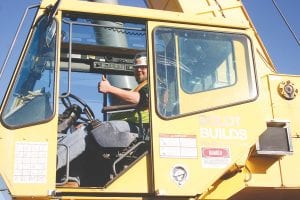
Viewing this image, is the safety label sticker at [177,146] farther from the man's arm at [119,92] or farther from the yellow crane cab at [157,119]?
the man's arm at [119,92]

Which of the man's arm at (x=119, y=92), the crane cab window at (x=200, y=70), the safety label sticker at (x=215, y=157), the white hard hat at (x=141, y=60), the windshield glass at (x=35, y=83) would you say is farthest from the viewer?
the white hard hat at (x=141, y=60)

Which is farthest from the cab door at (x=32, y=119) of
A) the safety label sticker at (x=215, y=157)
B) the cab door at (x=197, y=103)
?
the safety label sticker at (x=215, y=157)

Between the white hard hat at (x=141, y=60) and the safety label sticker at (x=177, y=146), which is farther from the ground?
the white hard hat at (x=141, y=60)

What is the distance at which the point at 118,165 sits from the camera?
13.1 ft

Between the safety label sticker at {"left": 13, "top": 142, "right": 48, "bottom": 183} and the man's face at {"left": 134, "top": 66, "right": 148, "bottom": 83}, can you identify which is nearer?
the safety label sticker at {"left": 13, "top": 142, "right": 48, "bottom": 183}

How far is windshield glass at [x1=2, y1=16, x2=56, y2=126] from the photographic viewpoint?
12.0ft

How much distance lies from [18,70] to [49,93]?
0.37 metres

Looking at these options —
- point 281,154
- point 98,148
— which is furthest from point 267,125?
point 98,148

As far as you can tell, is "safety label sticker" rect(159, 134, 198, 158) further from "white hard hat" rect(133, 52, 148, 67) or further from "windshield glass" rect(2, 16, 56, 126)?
"windshield glass" rect(2, 16, 56, 126)

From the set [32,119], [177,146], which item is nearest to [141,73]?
[177,146]

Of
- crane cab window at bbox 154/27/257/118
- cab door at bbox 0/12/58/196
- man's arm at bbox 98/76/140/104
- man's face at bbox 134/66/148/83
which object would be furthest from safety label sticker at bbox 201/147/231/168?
cab door at bbox 0/12/58/196

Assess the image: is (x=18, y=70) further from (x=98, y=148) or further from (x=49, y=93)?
(x=98, y=148)

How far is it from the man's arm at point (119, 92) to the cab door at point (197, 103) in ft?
1.13

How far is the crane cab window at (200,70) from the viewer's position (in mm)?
4008
